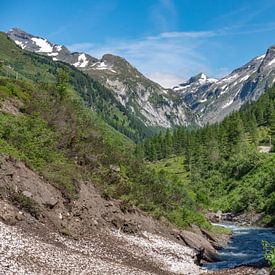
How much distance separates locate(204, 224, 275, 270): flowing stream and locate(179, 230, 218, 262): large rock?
0.97m

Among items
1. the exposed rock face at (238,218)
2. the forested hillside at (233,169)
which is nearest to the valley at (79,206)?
the exposed rock face at (238,218)

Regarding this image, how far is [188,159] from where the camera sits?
16750 cm

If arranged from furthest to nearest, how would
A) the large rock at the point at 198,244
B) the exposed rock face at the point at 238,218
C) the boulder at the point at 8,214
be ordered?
the exposed rock face at the point at 238,218, the large rock at the point at 198,244, the boulder at the point at 8,214

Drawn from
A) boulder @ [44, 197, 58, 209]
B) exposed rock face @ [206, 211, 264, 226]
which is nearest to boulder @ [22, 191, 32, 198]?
boulder @ [44, 197, 58, 209]

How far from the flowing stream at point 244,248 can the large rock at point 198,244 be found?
965mm

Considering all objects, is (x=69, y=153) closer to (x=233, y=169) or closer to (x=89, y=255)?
(x=89, y=255)

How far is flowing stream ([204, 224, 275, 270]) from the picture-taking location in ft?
141

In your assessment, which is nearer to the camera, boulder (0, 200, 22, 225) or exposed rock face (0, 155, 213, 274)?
exposed rock face (0, 155, 213, 274)

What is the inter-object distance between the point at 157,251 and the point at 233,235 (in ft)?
112

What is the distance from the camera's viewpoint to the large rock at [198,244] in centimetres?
4512

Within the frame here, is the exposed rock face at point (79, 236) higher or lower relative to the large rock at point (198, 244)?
higher

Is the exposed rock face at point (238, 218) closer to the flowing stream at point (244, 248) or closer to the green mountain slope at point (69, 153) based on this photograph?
the flowing stream at point (244, 248)

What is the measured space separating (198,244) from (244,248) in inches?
363

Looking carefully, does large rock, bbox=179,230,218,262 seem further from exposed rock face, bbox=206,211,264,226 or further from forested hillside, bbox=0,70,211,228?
exposed rock face, bbox=206,211,264,226
